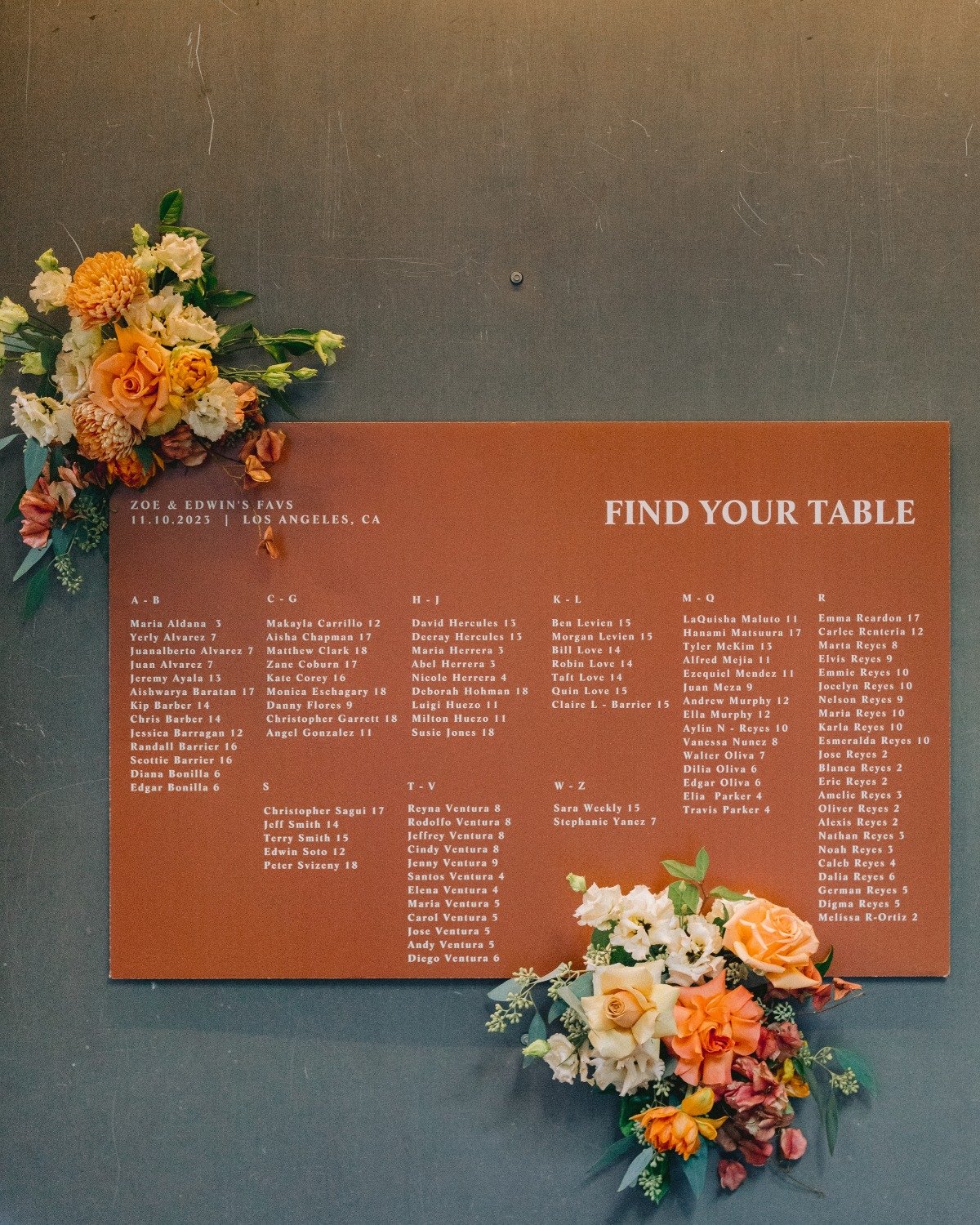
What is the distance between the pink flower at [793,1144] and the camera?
1555 millimetres

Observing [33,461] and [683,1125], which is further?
[33,461]

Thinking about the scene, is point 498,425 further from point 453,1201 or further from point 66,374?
point 453,1201

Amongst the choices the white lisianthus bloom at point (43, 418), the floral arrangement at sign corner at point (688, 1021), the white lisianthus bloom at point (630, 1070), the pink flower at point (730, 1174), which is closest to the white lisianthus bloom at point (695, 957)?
the floral arrangement at sign corner at point (688, 1021)

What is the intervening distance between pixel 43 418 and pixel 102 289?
0.85 ft

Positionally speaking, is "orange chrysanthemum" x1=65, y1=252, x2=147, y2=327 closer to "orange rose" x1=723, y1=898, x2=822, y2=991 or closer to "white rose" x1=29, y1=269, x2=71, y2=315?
"white rose" x1=29, y1=269, x2=71, y2=315

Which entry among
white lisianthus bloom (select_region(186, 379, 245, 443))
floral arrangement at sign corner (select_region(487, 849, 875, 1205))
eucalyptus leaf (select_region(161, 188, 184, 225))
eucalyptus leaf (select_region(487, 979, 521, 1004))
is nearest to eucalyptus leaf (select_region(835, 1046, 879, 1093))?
floral arrangement at sign corner (select_region(487, 849, 875, 1205))

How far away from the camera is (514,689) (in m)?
1.59

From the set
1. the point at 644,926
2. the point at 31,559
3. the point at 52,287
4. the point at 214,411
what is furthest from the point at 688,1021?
the point at 52,287

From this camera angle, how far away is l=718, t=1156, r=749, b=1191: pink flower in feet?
5.13

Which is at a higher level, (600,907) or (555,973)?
(600,907)

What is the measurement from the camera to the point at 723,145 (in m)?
1.61

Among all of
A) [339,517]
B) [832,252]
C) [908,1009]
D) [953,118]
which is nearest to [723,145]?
[832,252]

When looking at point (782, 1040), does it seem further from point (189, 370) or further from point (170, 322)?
point (170, 322)

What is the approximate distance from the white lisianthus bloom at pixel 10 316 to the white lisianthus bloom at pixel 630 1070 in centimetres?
168
